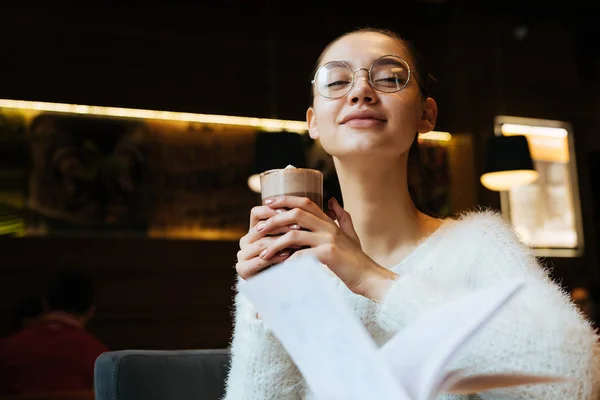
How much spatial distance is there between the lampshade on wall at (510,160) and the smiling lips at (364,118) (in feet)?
10.7

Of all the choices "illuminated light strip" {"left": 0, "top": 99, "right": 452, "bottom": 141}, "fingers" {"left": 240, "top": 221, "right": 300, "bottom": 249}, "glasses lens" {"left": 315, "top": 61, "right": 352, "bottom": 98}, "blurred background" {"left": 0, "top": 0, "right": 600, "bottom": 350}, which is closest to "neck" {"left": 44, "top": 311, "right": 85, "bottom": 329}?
"blurred background" {"left": 0, "top": 0, "right": 600, "bottom": 350}

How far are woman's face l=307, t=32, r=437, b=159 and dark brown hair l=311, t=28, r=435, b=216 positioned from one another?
0.07m

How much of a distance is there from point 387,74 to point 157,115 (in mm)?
3910

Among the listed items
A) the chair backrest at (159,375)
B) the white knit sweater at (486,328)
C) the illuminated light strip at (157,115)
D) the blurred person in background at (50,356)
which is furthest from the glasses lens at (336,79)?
the illuminated light strip at (157,115)

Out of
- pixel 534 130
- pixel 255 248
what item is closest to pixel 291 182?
pixel 255 248

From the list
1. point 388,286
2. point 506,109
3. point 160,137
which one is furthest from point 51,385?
point 506,109

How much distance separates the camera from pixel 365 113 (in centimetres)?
129

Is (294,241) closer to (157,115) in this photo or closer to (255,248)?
(255,248)

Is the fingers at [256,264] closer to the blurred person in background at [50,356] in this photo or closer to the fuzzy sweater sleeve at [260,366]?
A: the fuzzy sweater sleeve at [260,366]

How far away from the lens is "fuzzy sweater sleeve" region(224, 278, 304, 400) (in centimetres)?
128

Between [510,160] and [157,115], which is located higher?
[157,115]

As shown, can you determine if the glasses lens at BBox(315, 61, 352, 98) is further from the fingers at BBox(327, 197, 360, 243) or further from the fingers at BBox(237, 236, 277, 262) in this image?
the fingers at BBox(237, 236, 277, 262)

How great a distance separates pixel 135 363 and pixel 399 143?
2.09 ft

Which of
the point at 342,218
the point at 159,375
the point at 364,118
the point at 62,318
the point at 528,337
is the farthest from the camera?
the point at 62,318
